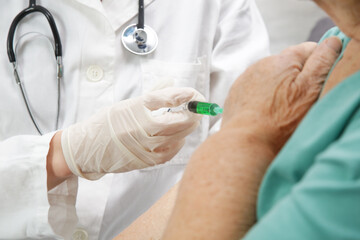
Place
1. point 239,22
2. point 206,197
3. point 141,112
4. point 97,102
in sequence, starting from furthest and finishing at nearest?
point 239,22 → point 97,102 → point 141,112 → point 206,197

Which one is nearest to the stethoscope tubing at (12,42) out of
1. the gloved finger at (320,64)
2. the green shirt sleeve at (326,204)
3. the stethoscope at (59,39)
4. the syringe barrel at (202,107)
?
the stethoscope at (59,39)

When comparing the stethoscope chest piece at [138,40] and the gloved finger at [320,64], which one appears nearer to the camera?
the gloved finger at [320,64]

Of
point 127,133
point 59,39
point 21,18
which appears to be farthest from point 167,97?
point 21,18

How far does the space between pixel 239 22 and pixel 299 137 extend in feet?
2.98

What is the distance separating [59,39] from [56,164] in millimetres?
343

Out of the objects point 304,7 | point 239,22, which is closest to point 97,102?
point 239,22

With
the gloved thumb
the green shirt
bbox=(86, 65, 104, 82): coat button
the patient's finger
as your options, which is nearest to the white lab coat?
bbox=(86, 65, 104, 82): coat button

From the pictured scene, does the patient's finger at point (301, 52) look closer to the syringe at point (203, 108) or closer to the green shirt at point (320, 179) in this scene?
the green shirt at point (320, 179)

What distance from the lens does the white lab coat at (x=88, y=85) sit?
3.10 feet

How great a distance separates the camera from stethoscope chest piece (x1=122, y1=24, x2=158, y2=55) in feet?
3.62

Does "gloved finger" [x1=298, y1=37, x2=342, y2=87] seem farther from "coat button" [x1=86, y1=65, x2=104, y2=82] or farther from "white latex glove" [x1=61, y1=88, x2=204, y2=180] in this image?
"coat button" [x1=86, y1=65, x2=104, y2=82]

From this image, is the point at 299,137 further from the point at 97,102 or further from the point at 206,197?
A: the point at 97,102

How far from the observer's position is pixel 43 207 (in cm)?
95

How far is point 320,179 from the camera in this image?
14.5 inches
